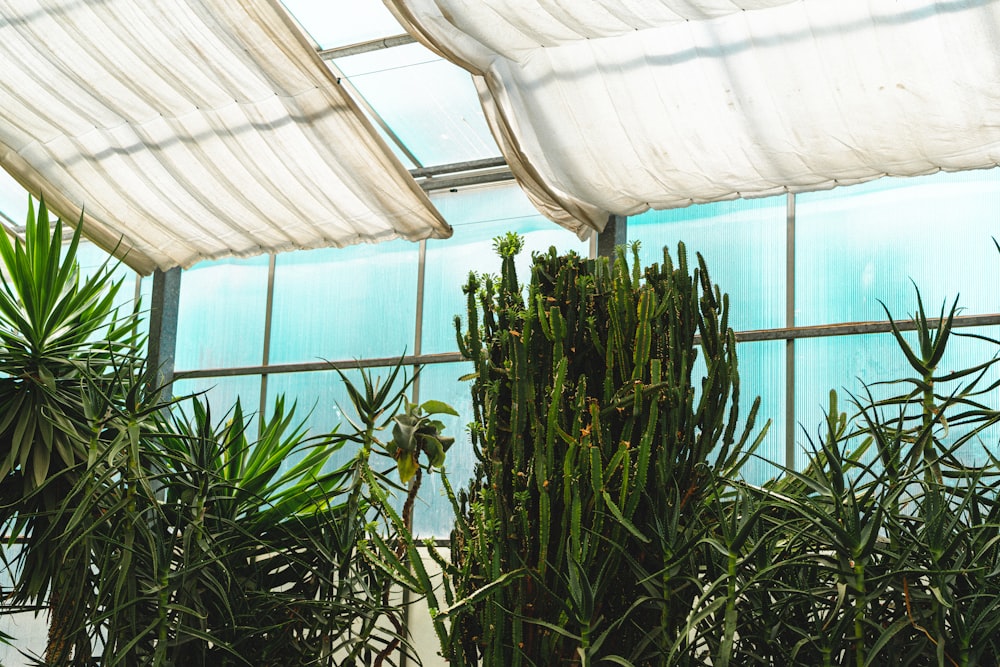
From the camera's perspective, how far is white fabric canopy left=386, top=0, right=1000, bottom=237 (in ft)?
13.0

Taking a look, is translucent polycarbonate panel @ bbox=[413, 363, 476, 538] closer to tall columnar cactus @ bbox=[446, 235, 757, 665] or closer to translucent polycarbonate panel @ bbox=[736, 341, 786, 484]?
translucent polycarbonate panel @ bbox=[736, 341, 786, 484]

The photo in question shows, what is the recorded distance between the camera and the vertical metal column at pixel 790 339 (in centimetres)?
460

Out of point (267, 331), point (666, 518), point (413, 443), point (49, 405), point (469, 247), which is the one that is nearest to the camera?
point (666, 518)

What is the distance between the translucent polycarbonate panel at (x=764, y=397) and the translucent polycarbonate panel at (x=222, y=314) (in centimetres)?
304

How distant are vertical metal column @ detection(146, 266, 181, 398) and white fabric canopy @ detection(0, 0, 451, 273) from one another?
0.75 feet

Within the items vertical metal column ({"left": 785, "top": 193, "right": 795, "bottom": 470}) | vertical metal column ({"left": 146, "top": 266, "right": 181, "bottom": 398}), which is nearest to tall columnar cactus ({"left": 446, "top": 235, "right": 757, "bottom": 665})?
vertical metal column ({"left": 785, "top": 193, "right": 795, "bottom": 470})

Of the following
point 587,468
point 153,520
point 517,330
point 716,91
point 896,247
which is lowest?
point 153,520

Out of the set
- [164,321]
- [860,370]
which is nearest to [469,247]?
[164,321]

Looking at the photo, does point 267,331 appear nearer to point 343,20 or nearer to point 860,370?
point 343,20

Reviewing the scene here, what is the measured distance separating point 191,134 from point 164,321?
1417 mm

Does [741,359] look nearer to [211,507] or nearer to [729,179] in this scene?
[729,179]

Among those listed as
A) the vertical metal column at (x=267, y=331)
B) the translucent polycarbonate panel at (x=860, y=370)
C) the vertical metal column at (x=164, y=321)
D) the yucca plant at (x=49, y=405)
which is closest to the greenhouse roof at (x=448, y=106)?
the vertical metal column at (x=164, y=321)

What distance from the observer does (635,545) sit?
10.1 feet

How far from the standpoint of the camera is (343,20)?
5469 millimetres
